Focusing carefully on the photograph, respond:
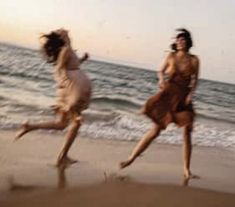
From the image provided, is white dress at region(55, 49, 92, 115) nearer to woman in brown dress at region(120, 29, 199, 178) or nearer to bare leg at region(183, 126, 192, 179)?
woman in brown dress at region(120, 29, 199, 178)

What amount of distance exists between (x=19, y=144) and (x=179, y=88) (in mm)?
2460

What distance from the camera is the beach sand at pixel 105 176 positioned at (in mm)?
5441

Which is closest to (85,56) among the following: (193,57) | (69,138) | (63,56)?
(63,56)

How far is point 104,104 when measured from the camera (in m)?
17.1

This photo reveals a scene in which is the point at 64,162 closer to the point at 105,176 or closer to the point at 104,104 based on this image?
the point at 105,176

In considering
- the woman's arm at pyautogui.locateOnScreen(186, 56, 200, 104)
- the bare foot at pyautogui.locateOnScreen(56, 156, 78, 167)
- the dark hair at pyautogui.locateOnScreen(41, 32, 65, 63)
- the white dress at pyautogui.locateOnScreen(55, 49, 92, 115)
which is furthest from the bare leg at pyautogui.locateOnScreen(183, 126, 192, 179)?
the dark hair at pyautogui.locateOnScreen(41, 32, 65, 63)

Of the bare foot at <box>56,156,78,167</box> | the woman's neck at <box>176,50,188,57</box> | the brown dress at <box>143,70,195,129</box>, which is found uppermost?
the woman's neck at <box>176,50,188,57</box>

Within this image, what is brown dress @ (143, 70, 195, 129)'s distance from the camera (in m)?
7.00

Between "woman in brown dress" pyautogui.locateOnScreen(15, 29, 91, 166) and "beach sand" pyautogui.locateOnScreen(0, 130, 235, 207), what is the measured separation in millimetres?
425

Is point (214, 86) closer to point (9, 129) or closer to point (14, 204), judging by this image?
point (9, 129)

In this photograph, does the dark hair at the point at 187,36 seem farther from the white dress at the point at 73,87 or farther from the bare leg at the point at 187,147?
the white dress at the point at 73,87

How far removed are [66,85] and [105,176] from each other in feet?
3.88

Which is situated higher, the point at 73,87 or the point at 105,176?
the point at 73,87

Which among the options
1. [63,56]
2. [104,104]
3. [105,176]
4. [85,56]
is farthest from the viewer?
[104,104]
